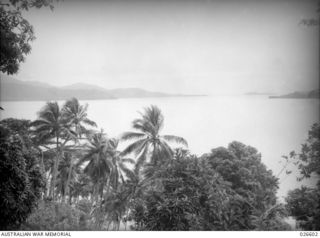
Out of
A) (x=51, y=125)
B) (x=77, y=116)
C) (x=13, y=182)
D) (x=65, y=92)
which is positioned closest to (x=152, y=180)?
(x=13, y=182)

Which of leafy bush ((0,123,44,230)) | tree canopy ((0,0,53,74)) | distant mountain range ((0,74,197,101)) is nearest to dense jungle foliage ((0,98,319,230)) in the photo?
leafy bush ((0,123,44,230))

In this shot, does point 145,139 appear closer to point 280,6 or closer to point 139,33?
point 139,33

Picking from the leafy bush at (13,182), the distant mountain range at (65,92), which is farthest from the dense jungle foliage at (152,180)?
the distant mountain range at (65,92)

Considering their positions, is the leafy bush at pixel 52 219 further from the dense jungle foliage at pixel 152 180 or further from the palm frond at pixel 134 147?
the palm frond at pixel 134 147

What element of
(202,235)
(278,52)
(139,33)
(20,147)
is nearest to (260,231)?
(202,235)

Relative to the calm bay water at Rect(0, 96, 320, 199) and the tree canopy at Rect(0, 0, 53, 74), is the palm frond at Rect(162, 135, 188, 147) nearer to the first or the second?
the calm bay water at Rect(0, 96, 320, 199)
